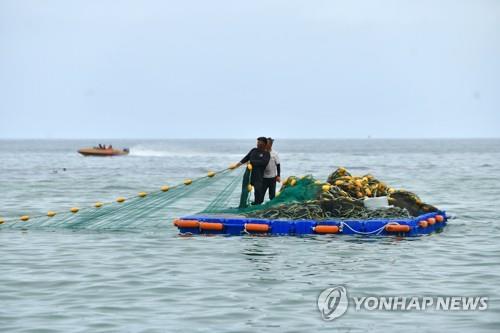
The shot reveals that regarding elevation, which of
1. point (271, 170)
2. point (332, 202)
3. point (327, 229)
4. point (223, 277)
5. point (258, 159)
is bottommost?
point (223, 277)

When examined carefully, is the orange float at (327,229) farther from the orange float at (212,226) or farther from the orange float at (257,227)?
the orange float at (212,226)

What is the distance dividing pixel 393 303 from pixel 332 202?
7672mm

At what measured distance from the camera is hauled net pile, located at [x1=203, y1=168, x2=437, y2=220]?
20.5 m

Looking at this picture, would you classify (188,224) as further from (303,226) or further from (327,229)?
(327,229)

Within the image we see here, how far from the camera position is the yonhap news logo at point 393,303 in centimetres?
1261

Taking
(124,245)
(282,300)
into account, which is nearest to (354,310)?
(282,300)

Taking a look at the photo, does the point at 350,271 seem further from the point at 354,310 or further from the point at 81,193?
the point at 81,193

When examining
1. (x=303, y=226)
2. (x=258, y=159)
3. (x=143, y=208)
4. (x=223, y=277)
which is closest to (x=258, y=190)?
(x=258, y=159)

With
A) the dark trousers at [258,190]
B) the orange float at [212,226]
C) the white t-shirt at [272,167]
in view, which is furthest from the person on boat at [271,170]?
the orange float at [212,226]

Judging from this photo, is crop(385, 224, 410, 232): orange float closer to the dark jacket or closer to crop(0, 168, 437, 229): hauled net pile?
crop(0, 168, 437, 229): hauled net pile

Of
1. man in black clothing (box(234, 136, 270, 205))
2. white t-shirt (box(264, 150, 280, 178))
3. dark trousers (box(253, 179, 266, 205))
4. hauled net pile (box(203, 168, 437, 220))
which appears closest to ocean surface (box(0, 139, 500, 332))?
hauled net pile (box(203, 168, 437, 220))

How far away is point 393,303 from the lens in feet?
42.7

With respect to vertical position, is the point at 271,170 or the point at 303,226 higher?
the point at 271,170

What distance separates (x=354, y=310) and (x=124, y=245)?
782cm
